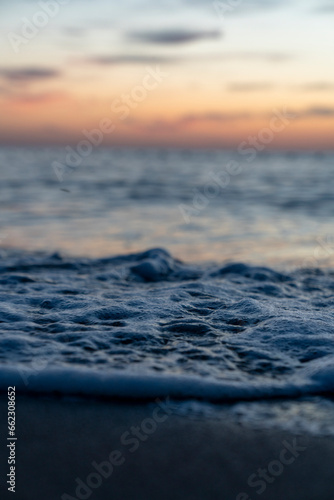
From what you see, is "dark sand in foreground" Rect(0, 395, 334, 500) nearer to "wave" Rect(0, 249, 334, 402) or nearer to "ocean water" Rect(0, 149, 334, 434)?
"ocean water" Rect(0, 149, 334, 434)

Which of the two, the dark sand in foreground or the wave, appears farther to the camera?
the wave

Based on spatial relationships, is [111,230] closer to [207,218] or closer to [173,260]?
[207,218]

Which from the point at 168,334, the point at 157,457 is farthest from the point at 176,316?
the point at 157,457

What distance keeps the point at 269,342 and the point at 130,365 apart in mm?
1005

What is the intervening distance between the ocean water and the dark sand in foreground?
0.20m

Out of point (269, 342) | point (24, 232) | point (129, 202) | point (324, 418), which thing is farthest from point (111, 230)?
point (324, 418)

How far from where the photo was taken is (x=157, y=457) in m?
2.21

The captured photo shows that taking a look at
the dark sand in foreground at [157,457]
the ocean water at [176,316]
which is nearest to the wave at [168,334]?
the ocean water at [176,316]

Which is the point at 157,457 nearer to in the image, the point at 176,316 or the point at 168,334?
the point at 168,334

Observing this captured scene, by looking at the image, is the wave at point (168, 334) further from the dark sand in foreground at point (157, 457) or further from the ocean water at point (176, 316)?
the dark sand in foreground at point (157, 457)

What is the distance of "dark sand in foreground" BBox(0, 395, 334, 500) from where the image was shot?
6.51 ft

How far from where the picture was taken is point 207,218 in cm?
1145

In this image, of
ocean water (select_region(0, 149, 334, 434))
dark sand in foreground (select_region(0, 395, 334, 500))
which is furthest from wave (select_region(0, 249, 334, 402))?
dark sand in foreground (select_region(0, 395, 334, 500))

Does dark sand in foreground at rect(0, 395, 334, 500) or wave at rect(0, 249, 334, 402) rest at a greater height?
wave at rect(0, 249, 334, 402)
